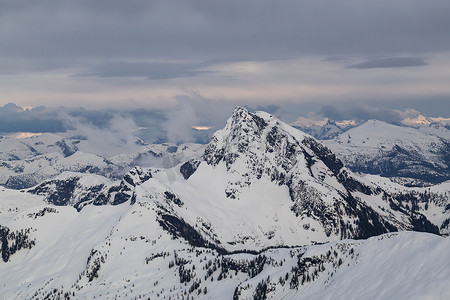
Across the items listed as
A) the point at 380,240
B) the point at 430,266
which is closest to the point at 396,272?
the point at 430,266

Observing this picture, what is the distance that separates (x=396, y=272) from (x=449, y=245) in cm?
1912

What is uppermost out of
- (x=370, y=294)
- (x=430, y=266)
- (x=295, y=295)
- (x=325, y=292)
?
(x=430, y=266)

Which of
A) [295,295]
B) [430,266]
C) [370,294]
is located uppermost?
[430,266]

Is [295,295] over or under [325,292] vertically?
under

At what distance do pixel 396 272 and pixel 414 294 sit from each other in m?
36.4

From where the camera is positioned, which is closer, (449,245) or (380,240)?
(449,245)

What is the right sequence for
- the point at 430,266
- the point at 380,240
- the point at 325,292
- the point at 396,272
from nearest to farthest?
the point at 430,266, the point at 396,272, the point at 325,292, the point at 380,240

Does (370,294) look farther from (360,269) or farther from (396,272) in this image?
(360,269)

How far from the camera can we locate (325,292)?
554 ft

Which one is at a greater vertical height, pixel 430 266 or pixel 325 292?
pixel 430 266

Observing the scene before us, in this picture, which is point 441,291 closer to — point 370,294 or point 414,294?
point 414,294

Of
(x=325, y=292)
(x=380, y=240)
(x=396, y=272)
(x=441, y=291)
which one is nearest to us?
(x=441, y=291)

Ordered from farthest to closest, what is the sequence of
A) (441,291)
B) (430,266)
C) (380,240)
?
(380,240), (430,266), (441,291)

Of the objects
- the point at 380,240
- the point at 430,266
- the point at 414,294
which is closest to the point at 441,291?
the point at 414,294
